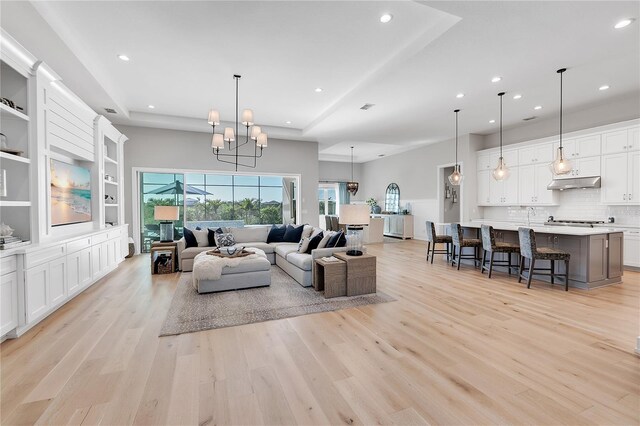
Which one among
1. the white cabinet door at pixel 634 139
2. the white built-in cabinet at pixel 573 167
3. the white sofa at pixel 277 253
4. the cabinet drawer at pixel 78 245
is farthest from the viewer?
the white built-in cabinet at pixel 573 167

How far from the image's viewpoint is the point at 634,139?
17.1 feet

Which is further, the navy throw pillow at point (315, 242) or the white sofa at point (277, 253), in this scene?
the navy throw pillow at point (315, 242)

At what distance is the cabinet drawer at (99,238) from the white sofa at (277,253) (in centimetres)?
116

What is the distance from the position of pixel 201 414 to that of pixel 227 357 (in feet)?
2.17

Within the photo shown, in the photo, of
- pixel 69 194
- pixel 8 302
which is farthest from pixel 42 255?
pixel 69 194

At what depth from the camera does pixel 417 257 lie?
692 centimetres

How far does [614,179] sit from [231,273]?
716 centimetres

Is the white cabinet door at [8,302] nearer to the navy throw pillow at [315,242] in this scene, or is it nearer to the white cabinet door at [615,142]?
the navy throw pillow at [315,242]

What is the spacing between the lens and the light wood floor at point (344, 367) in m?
1.76

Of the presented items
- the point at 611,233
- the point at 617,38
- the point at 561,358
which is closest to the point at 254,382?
the point at 561,358

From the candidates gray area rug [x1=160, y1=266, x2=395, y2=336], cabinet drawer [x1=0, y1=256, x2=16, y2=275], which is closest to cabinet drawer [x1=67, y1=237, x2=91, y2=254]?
cabinet drawer [x1=0, y1=256, x2=16, y2=275]

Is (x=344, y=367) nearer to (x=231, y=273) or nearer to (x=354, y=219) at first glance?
(x=354, y=219)

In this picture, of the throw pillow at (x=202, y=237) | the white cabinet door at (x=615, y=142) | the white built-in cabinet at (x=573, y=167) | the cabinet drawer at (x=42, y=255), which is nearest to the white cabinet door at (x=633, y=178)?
the white built-in cabinet at (x=573, y=167)

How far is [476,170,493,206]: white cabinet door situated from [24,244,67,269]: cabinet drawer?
895cm
